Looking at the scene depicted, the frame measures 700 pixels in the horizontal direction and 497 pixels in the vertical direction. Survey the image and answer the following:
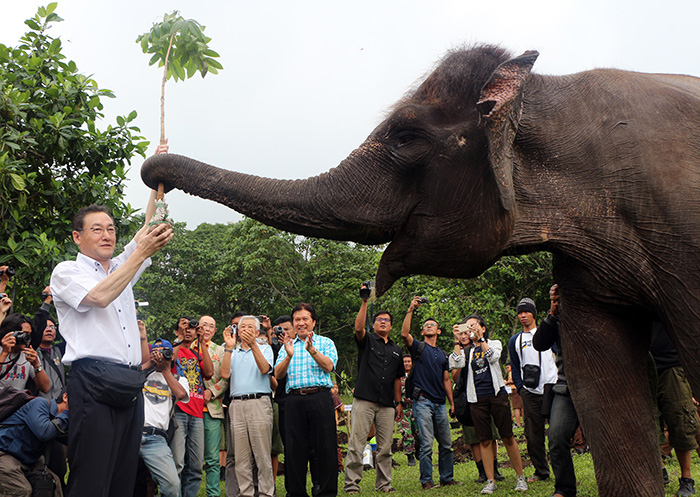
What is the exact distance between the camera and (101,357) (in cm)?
402

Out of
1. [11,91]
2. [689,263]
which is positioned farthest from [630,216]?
[11,91]

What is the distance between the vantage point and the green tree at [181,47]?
4.20 m

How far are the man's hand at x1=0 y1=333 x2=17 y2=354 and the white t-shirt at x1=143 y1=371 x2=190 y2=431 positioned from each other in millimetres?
1509

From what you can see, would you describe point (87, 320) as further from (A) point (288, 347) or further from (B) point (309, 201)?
(A) point (288, 347)

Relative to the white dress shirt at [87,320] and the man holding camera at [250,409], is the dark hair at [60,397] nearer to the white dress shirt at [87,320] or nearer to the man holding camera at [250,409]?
the man holding camera at [250,409]

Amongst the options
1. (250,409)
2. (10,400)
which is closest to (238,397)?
(250,409)

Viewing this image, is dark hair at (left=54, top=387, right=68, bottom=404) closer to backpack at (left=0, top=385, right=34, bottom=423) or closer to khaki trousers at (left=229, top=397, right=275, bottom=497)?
backpack at (left=0, top=385, right=34, bottom=423)

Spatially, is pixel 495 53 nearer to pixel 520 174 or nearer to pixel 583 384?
pixel 520 174

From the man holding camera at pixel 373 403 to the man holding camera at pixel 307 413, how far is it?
3.58 feet

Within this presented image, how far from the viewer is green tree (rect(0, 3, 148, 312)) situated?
699 cm

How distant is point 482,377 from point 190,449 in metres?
4.20

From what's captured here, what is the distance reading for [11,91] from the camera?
699 cm

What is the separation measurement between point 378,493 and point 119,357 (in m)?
6.22

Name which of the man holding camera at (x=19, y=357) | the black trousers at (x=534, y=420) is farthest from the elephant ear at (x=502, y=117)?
the black trousers at (x=534, y=420)
